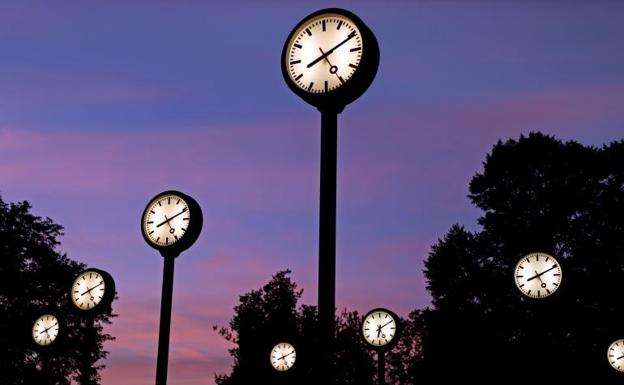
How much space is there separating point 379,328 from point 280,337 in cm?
3109

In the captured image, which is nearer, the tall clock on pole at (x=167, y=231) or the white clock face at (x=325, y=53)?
the white clock face at (x=325, y=53)

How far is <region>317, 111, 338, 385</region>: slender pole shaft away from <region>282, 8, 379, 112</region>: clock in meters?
0.21

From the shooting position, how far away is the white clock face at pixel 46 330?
20.3 metres

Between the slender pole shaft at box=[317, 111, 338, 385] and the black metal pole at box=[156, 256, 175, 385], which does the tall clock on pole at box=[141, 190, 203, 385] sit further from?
the slender pole shaft at box=[317, 111, 338, 385]

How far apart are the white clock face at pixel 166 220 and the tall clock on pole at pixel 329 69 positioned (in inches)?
195

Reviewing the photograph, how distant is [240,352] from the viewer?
4884cm

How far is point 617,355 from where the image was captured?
2355 centimetres

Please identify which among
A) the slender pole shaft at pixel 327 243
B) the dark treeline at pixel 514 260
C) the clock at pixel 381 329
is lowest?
the slender pole shaft at pixel 327 243

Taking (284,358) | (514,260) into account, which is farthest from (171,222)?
(514,260)

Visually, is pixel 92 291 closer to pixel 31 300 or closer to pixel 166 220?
pixel 166 220

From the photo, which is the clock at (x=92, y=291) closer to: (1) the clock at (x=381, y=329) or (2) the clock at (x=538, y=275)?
(1) the clock at (x=381, y=329)

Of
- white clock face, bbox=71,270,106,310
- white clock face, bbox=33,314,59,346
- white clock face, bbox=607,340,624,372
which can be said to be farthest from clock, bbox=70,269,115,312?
white clock face, bbox=607,340,624,372

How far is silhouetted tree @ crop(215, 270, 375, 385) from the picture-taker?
45.5 meters

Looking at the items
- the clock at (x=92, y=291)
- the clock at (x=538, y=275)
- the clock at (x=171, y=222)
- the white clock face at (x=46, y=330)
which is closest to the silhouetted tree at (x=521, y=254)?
the clock at (x=538, y=275)
